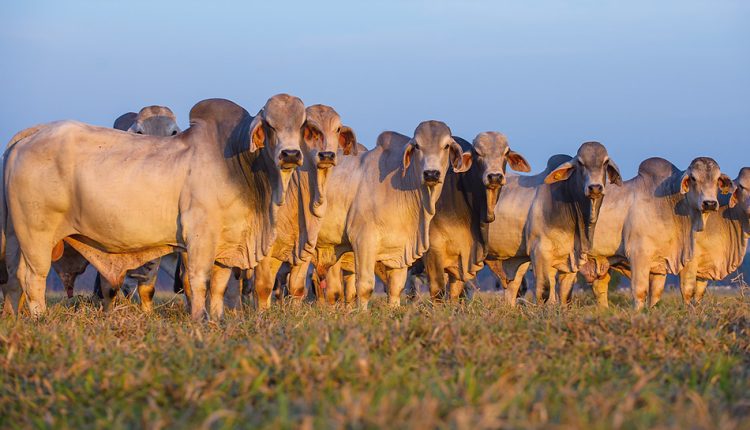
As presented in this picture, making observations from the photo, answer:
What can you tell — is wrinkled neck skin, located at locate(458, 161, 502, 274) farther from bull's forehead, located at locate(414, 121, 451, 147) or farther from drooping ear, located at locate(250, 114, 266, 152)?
drooping ear, located at locate(250, 114, 266, 152)

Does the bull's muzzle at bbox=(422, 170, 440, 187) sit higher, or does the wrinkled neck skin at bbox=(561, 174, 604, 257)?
the bull's muzzle at bbox=(422, 170, 440, 187)

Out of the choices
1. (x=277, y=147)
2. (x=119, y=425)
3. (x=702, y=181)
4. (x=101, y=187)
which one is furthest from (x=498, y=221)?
(x=119, y=425)

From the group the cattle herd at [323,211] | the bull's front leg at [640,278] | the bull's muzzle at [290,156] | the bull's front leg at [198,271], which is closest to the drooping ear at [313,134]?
the cattle herd at [323,211]

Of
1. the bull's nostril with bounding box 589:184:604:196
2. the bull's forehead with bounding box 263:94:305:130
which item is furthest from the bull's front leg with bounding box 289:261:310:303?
the bull's nostril with bounding box 589:184:604:196

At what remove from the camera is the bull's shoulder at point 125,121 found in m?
12.5

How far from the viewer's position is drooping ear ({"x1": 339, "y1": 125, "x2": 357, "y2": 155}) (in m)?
10.3

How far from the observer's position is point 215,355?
5309 mm

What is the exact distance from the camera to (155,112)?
11.6 metres

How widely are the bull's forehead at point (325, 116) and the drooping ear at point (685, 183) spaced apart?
4.91 metres

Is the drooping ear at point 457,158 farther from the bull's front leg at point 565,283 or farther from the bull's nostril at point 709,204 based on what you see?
the bull's nostril at point 709,204

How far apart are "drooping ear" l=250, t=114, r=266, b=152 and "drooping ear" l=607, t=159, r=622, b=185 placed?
186 inches

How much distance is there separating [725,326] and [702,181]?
6363 mm

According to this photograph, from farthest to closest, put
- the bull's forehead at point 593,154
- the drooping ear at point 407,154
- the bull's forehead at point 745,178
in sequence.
Answer: the bull's forehead at point 745,178, the bull's forehead at point 593,154, the drooping ear at point 407,154

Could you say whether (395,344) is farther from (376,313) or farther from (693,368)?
(376,313)
